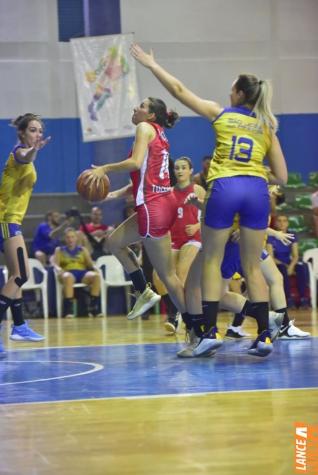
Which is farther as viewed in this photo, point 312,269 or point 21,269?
point 312,269

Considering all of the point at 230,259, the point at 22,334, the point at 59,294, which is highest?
the point at 230,259

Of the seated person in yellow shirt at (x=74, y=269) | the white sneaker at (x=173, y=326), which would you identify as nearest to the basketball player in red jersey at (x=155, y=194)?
the white sneaker at (x=173, y=326)

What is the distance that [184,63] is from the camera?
16609 mm

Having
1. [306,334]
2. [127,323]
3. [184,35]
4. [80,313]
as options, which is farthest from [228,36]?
[306,334]

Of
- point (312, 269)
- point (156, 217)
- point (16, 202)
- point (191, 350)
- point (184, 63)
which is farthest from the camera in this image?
point (184, 63)

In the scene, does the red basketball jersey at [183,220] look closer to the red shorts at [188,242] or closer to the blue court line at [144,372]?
the red shorts at [188,242]

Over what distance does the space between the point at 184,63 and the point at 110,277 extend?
16.9ft

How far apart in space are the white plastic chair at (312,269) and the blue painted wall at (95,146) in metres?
3.17

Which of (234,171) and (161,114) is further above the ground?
(161,114)

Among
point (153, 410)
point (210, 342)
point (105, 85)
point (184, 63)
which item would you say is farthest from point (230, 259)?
point (184, 63)

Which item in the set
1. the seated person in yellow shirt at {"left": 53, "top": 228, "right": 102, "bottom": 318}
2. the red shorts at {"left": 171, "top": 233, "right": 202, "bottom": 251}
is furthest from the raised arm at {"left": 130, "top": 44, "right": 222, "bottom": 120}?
the seated person in yellow shirt at {"left": 53, "top": 228, "right": 102, "bottom": 318}

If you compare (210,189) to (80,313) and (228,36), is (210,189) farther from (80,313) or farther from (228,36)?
(228,36)

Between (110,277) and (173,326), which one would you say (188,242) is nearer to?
(173,326)

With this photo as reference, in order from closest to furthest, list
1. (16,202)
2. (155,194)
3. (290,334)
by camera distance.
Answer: (155,194) < (16,202) < (290,334)
